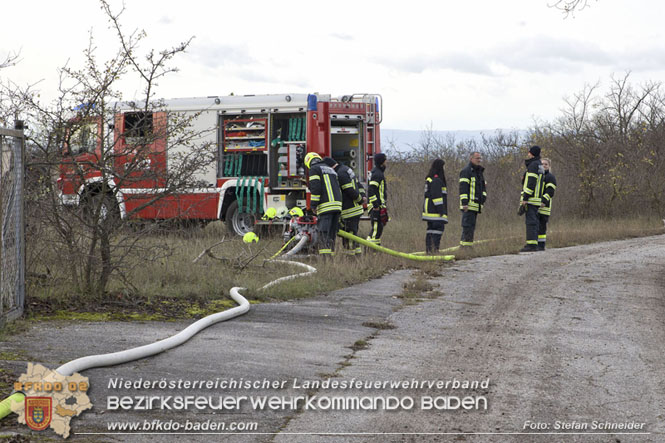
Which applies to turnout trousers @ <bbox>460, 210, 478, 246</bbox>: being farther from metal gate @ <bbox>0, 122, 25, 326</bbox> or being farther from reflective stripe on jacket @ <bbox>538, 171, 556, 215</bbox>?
metal gate @ <bbox>0, 122, 25, 326</bbox>

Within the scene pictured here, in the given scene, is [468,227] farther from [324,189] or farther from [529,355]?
[529,355]

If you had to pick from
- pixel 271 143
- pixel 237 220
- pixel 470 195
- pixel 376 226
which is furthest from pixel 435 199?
pixel 237 220

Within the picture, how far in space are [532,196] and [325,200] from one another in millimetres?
4048

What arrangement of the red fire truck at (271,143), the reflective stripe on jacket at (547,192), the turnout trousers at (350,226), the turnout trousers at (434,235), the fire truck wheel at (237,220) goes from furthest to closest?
the fire truck wheel at (237,220) → the red fire truck at (271,143) → the reflective stripe on jacket at (547,192) → the turnout trousers at (434,235) → the turnout trousers at (350,226)

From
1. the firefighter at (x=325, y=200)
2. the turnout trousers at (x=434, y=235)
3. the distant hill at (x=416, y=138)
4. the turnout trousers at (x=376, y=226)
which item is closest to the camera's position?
the firefighter at (x=325, y=200)

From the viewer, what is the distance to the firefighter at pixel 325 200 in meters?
11.0

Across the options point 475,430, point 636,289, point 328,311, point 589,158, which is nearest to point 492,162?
point 589,158

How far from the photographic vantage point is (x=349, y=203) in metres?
12.1

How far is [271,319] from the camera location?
6867mm

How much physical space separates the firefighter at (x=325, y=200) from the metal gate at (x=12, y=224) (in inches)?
204

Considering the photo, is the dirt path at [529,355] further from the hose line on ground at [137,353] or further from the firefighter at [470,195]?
the firefighter at [470,195]

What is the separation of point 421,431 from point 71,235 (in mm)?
4284

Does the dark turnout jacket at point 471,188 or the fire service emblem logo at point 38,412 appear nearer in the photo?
the fire service emblem logo at point 38,412

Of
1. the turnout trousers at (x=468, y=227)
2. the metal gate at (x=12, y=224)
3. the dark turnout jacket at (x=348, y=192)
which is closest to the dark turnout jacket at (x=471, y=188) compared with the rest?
the turnout trousers at (x=468, y=227)
